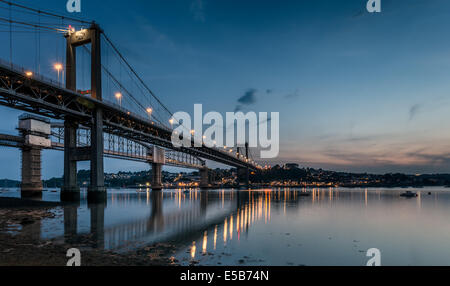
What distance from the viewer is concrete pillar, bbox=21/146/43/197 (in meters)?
55.9

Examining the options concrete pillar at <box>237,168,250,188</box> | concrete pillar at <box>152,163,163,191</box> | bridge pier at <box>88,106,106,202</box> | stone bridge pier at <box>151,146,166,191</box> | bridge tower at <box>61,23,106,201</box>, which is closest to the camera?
bridge pier at <box>88,106,106,202</box>

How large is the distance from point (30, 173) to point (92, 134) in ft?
94.0

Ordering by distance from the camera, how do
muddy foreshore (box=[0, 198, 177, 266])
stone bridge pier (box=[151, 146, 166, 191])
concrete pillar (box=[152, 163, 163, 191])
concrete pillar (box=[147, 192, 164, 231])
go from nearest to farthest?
1. muddy foreshore (box=[0, 198, 177, 266])
2. concrete pillar (box=[147, 192, 164, 231])
3. stone bridge pier (box=[151, 146, 166, 191])
4. concrete pillar (box=[152, 163, 163, 191])

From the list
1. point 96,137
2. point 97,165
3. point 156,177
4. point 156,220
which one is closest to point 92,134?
point 96,137

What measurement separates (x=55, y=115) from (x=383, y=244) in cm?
3786

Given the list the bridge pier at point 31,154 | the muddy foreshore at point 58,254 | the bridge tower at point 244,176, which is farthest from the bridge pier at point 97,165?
the bridge tower at point 244,176

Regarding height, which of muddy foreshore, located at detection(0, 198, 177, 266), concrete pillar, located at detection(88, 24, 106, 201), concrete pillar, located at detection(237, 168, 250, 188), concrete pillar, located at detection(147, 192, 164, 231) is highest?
concrete pillar, located at detection(88, 24, 106, 201)

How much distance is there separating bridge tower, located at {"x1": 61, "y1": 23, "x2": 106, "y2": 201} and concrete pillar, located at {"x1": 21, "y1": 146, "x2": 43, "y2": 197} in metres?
22.7

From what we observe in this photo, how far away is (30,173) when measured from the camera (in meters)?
56.0

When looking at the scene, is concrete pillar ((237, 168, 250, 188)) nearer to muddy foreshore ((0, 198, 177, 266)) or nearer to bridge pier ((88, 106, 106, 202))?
bridge pier ((88, 106, 106, 202))

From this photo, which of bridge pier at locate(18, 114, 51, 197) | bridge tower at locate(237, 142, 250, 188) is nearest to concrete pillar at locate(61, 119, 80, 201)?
bridge pier at locate(18, 114, 51, 197)
